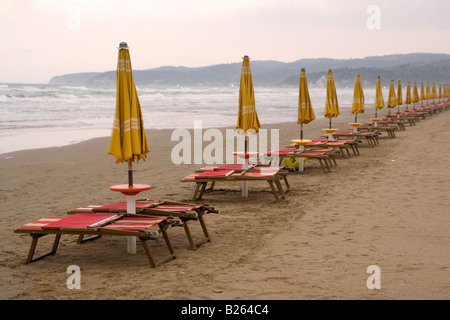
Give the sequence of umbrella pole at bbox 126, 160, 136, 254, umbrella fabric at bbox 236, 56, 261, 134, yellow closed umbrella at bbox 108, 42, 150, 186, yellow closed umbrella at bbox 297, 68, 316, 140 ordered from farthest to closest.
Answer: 1. yellow closed umbrella at bbox 297, 68, 316, 140
2. umbrella fabric at bbox 236, 56, 261, 134
3. umbrella pole at bbox 126, 160, 136, 254
4. yellow closed umbrella at bbox 108, 42, 150, 186

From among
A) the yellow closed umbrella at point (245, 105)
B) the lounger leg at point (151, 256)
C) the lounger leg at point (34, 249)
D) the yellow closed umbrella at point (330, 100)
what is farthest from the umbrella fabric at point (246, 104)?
the yellow closed umbrella at point (330, 100)

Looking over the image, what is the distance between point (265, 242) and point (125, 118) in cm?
208

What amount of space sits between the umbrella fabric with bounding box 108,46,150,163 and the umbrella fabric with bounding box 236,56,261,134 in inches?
134

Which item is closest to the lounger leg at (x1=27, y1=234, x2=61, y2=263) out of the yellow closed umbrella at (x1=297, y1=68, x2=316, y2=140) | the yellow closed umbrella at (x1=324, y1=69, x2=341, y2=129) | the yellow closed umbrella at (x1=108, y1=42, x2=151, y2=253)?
the yellow closed umbrella at (x1=108, y1=42, x2=151, y2=253)

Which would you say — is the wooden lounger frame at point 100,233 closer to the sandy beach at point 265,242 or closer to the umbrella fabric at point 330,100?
the sandy beach at point 265,242

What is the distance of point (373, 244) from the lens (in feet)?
18.9

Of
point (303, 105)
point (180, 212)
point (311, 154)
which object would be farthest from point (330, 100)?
point (180, 212)

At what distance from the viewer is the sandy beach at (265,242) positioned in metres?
4.54

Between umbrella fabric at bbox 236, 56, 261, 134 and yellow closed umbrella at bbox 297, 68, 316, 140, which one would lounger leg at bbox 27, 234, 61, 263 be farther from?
yellow closed umbrella at bbox 297, 68, 316, 140

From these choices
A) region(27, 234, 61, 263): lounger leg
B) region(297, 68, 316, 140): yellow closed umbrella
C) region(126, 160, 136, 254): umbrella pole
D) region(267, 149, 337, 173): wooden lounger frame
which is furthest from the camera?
region(297, 68, 316, 140): yellow closed umbrella

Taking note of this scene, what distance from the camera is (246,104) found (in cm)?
887

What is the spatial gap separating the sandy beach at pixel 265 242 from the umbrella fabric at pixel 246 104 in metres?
1.16

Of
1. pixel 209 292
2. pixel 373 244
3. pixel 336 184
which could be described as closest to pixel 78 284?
pixel 209 292

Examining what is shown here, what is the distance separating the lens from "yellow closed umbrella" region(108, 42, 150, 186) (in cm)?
550
